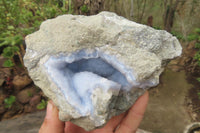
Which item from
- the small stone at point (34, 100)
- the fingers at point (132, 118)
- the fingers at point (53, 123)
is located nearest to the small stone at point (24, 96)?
the small stone at point (34, 100)

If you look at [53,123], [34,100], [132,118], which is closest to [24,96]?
[34,100]

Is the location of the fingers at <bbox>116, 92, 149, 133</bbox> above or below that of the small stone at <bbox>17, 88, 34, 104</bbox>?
above

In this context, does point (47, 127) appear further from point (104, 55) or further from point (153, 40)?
point (153, 40)

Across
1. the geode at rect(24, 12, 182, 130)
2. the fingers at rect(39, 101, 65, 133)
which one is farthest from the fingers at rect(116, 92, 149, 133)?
the fingers at rect(39, 101, 65, 133)

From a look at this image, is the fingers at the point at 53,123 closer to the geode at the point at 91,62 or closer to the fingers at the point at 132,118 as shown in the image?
the geode at the point at 91,62

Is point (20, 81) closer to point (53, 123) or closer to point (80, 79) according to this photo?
point (53, 123)

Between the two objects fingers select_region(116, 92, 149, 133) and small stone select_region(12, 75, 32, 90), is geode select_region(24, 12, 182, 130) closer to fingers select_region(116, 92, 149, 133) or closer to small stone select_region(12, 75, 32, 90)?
fingers select_region(116, 92, 149, 133)
